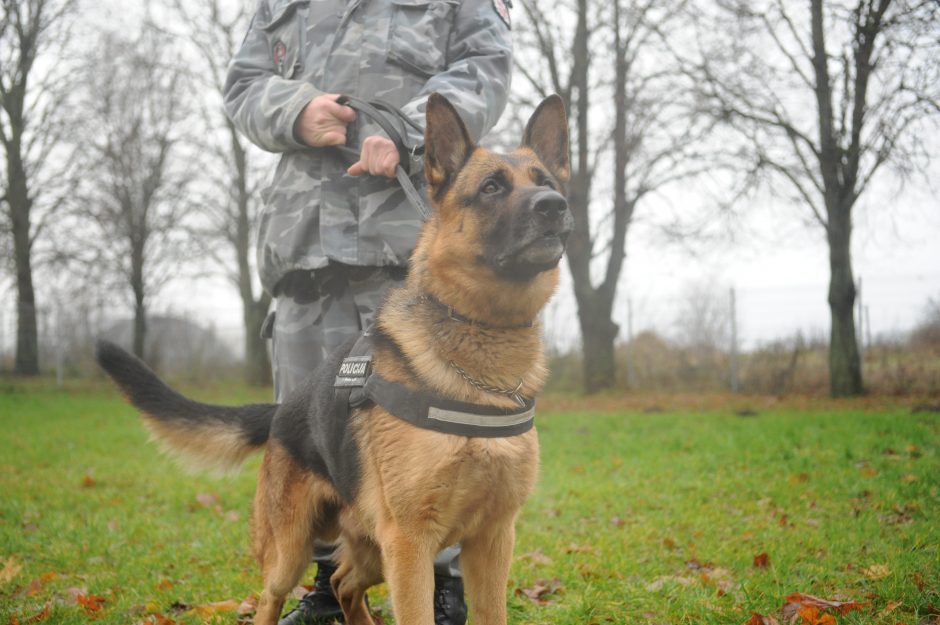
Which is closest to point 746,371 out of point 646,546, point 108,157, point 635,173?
point 635,173

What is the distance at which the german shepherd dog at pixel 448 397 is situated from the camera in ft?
7.65

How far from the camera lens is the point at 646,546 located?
4.66 m

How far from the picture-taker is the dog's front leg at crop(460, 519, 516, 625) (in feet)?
8.37

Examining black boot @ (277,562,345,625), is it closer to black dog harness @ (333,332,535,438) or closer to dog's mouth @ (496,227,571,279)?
black dog harness @ (333,332,535,438)

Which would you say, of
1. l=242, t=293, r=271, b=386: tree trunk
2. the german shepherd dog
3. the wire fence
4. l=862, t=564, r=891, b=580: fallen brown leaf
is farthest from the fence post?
the german shepherd dog

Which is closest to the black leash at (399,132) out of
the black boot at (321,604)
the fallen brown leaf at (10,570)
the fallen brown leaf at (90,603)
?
the black boot at (321,604)

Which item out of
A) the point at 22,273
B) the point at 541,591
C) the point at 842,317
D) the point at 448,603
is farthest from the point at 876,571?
the point at 22,273

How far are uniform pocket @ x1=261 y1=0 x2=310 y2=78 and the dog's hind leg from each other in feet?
5.78

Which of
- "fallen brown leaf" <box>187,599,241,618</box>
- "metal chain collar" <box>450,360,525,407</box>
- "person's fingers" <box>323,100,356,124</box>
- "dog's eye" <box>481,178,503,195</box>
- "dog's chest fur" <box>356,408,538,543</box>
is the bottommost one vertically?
"fallen brown leaf" <box>187,599,241,618</box>

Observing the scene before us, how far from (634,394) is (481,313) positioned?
51.9 feet

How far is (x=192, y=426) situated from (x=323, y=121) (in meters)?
1.53

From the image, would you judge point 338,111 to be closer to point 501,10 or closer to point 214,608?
point 501,10

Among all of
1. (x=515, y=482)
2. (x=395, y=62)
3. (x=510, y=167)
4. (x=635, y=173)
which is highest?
(x=635, y=173)

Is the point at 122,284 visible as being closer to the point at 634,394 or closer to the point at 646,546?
the point at 634,394
